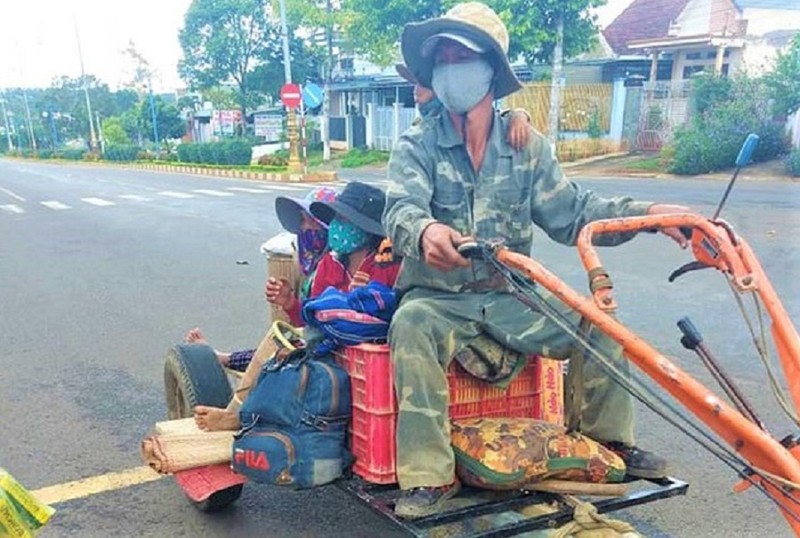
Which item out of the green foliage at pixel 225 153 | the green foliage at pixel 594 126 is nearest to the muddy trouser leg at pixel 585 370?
the green foliage at pixel 594 126

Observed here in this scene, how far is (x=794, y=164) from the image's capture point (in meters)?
17.8

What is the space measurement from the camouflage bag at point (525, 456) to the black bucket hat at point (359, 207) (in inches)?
40.6

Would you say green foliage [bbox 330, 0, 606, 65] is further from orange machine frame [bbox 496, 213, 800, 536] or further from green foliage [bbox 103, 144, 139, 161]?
green foliage [bbox 103, 144, 139, 161]

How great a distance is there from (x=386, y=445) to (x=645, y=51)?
90.8ft

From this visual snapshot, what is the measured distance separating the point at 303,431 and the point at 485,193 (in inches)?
41.0

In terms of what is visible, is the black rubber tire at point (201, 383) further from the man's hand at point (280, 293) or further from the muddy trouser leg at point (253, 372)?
the man's hand at point (280, 293)

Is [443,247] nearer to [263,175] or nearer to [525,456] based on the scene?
[525,456]

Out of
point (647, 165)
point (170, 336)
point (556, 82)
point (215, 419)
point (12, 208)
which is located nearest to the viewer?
point (215, 419)

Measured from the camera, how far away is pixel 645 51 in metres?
27.6

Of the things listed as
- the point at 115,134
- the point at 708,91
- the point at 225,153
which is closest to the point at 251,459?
the point at 708,91

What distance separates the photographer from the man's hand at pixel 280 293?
366 centimetres

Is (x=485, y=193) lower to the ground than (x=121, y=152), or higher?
higher

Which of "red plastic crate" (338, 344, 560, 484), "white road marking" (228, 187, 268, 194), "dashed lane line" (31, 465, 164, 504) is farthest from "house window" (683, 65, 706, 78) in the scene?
"red plastic crate" (338, 344, 560, 484)

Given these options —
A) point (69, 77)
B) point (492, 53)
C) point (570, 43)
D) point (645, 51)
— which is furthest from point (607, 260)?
point (69, 77)
